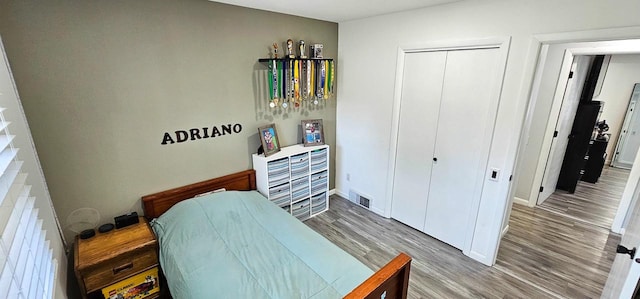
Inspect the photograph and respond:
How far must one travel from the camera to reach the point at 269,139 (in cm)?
291

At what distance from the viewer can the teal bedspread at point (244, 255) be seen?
62.0 inches

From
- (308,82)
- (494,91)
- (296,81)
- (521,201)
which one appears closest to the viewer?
(494,91)

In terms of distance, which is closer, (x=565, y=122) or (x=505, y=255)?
(x=505, y=255)

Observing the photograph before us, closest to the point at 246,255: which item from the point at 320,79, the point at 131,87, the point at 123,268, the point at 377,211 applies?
the point at 123,268

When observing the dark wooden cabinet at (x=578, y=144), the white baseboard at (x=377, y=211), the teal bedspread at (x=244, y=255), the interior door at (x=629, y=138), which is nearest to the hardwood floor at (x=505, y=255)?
the white baseboard at (x=377, y=211)

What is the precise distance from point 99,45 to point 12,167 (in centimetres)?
118

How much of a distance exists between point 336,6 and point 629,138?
6538mm

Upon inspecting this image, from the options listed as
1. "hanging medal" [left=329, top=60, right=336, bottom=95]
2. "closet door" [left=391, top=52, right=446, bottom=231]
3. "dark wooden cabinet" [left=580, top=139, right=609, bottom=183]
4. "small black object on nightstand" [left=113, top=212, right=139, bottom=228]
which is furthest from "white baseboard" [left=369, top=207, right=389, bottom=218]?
"dark wooden cabinet" [left=580, top=139, right=609, bottom=183]

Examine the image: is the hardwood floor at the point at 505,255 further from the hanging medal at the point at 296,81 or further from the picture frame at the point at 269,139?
the hanging medal at the point at 296,81

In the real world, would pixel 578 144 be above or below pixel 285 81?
below

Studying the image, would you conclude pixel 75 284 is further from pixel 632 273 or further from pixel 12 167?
pixel 632 273

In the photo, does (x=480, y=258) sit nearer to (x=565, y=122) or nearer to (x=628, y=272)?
(x=628, y=272)

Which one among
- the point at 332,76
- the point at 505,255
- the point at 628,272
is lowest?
the point at 505,255

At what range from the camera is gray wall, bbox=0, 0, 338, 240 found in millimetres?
1723
